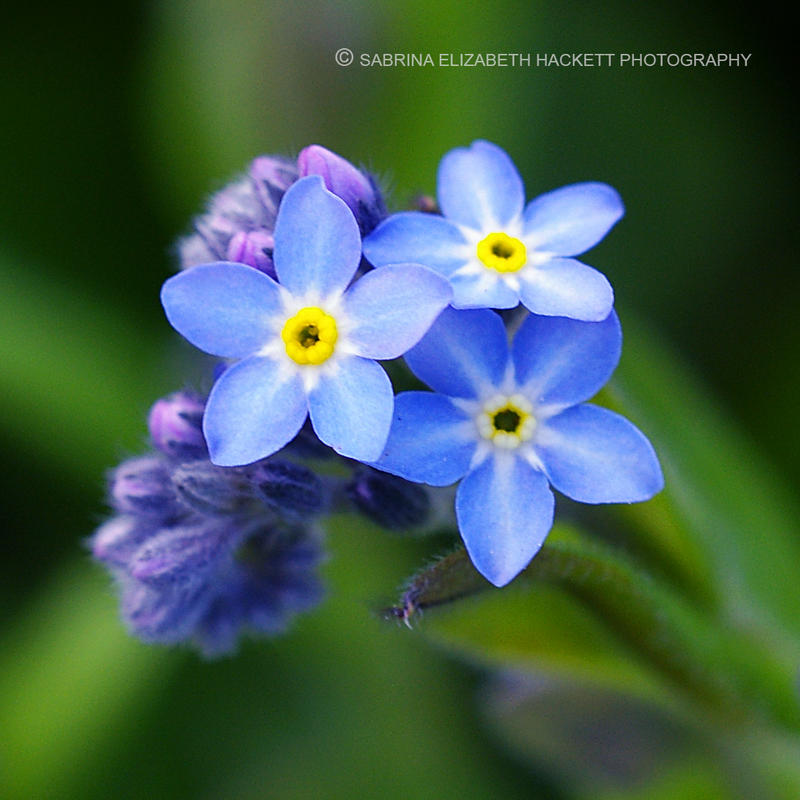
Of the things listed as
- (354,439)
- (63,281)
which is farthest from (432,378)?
(63,281)

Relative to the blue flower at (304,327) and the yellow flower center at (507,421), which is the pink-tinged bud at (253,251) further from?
the yellow flower center at (507,421)

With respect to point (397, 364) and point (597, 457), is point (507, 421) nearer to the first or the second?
point (597, 457)

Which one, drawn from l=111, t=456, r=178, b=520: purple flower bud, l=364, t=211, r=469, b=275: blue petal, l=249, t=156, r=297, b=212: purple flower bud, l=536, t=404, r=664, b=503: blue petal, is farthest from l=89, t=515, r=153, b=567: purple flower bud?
l=536, t=404, r=664, b=503: blue petal

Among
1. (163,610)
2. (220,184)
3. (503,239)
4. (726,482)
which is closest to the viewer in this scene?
(503,239)

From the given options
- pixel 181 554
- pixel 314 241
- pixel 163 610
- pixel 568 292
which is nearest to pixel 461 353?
pixel 568 292

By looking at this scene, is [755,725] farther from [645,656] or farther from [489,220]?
[489,220]

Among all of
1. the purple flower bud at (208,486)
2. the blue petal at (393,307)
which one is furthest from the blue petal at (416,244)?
the purple flower bud at (208,486)

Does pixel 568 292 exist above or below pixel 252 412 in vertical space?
above
